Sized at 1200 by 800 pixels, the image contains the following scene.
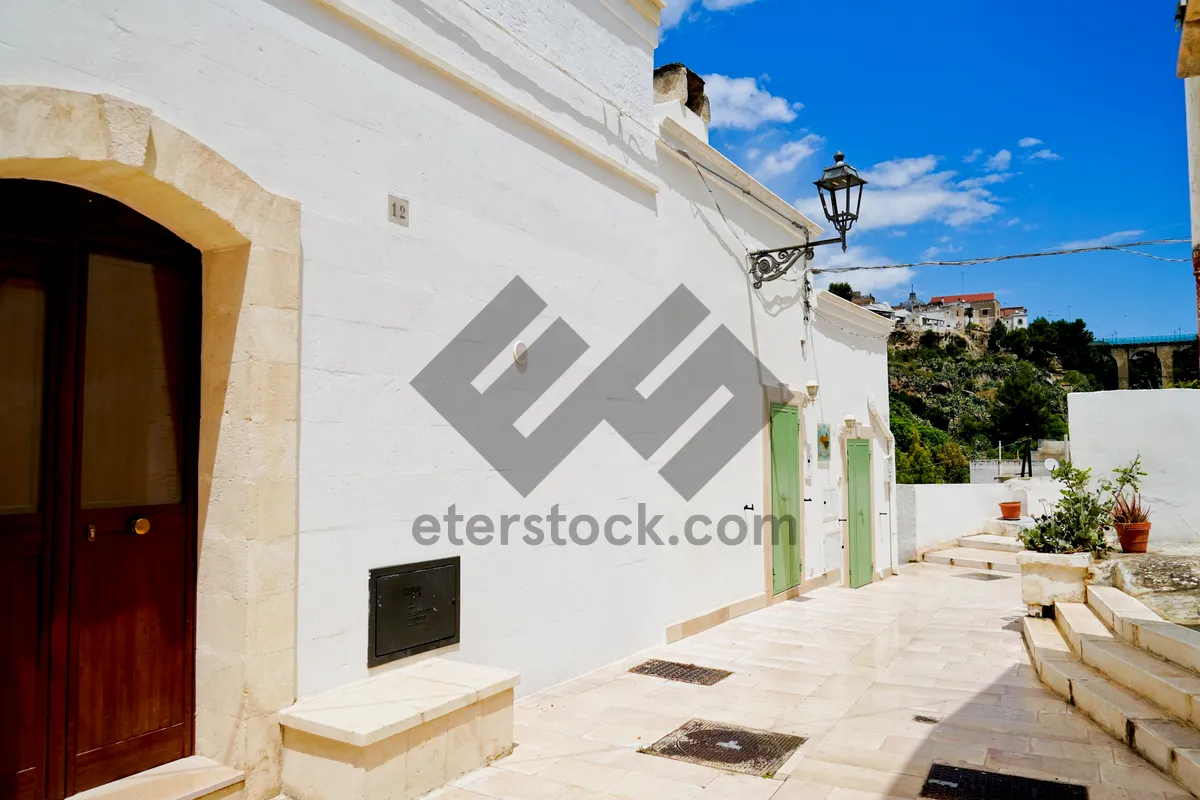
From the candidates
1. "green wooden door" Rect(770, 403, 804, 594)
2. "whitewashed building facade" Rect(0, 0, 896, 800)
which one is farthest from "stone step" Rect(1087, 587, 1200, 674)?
"whitewashed building facade" Rect(0, 0, 896, 800)

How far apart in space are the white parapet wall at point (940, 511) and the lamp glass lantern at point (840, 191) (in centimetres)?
805

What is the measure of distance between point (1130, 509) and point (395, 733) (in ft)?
23.8

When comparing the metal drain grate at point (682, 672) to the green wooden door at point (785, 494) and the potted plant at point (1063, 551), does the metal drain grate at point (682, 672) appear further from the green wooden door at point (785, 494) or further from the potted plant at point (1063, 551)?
the potted plant at point (1063, 551)

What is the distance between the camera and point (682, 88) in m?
7.94

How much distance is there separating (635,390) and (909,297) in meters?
88.4

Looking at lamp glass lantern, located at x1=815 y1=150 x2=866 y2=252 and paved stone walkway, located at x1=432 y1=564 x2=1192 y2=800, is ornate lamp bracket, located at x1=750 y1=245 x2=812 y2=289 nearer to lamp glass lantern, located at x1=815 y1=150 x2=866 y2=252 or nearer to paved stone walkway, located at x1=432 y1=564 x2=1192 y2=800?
lamp glass lantern, located at x1=815 y1=150 x2=866 y2=252

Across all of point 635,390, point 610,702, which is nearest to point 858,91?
Answer: point 635,390

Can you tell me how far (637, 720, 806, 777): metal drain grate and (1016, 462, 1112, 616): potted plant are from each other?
13.1 ft

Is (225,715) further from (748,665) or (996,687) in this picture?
(996,687)

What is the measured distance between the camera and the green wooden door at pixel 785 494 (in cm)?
862

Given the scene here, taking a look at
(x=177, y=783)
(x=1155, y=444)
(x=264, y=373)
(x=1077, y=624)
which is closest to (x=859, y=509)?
(x=1155, y=444)

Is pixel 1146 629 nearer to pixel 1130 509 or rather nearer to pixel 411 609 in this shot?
pixel 1130 509

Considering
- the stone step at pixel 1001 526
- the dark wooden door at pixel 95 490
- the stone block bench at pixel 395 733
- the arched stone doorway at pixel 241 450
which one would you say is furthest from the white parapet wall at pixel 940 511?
the dark wooden door at pixel 95 490

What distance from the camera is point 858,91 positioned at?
47.6ft
